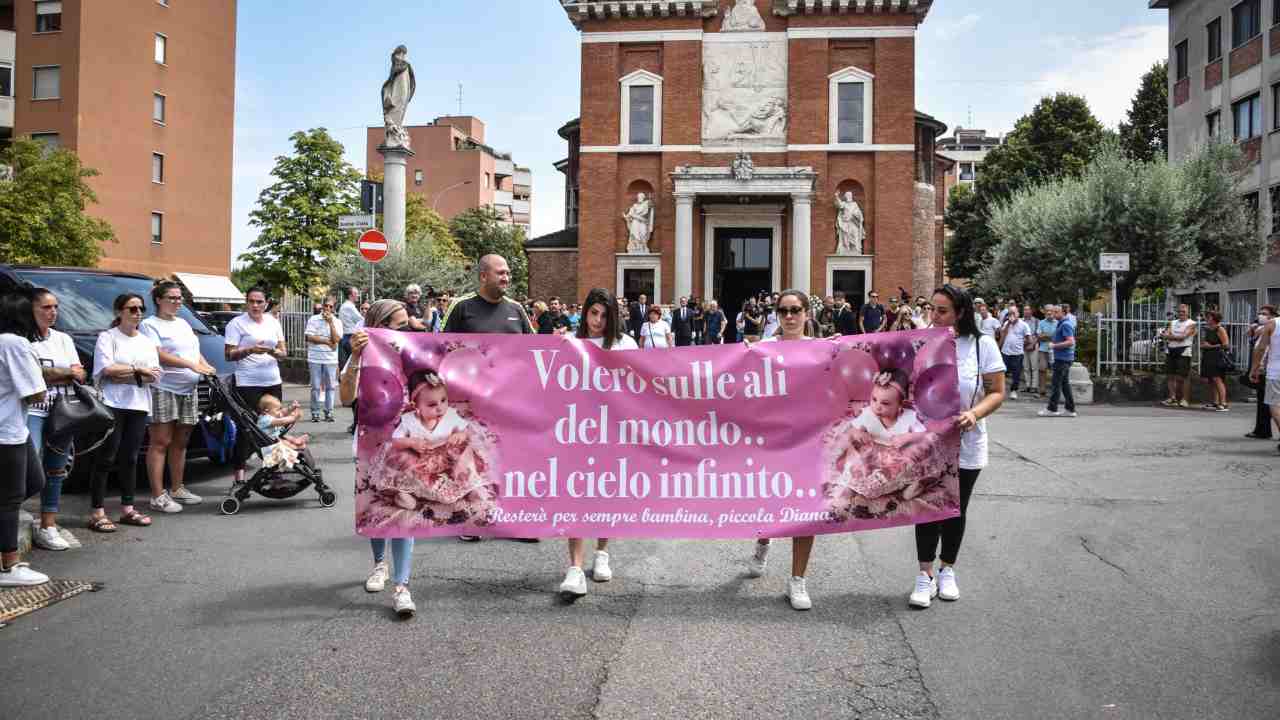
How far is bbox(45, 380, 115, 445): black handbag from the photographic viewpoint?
671 cm

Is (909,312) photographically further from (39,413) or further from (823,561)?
(39,413)

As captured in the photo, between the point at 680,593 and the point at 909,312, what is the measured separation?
9.16 m

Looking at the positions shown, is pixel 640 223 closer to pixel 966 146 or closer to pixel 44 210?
pixel 44 210

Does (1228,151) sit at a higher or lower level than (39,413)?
higher

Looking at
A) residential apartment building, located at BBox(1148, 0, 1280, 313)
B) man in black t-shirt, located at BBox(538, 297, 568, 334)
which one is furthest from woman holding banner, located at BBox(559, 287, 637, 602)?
residential apartment building, located at BBox(1148, 0, 1280, 313)

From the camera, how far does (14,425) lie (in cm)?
593

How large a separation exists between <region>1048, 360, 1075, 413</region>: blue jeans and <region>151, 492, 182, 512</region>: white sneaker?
14421mm

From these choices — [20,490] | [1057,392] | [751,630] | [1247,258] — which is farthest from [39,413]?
[1247,258]

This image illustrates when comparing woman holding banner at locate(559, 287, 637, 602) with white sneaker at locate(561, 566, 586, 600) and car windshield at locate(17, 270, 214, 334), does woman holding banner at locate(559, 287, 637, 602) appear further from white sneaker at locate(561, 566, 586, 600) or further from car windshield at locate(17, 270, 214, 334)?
car windshield at locate(17, 270, 214, 334)

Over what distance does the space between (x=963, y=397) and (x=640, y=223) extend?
32.5 meters

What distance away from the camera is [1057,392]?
57.6 feet

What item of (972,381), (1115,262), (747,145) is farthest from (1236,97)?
(972,381)

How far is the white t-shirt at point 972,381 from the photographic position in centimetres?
579

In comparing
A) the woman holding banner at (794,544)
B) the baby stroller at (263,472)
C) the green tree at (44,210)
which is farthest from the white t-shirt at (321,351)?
the green tree at (44,210)
